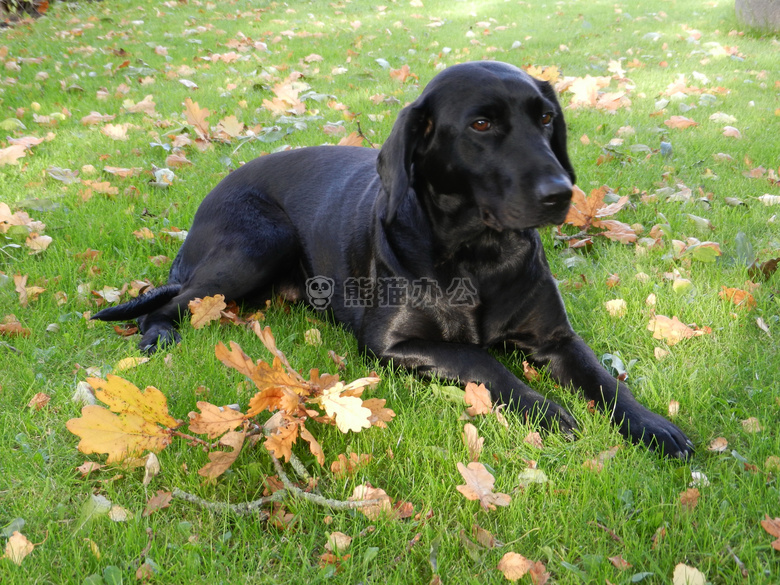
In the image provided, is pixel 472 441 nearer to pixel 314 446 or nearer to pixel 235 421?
pixel 314 446

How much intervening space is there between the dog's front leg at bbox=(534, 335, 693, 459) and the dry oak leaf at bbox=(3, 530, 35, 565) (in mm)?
1860

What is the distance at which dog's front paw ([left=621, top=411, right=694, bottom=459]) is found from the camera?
82.0 inches

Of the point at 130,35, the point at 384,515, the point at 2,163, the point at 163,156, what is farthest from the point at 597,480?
the point at 130,35

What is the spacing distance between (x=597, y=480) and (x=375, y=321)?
3.93 ft

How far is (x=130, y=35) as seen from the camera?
947cm

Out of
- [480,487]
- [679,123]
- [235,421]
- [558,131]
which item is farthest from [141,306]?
[679,123]

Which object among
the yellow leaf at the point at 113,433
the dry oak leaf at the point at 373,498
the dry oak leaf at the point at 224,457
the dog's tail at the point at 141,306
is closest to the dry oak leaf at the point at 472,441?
the dry oak leaf at the point at 373,498

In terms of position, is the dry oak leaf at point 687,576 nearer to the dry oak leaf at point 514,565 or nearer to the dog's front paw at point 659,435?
the dry oak leaf at point 514,565

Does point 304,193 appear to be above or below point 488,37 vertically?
above

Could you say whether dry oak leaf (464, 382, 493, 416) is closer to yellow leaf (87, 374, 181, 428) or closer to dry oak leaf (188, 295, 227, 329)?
yellow leaf (87, 374, 181, 428)

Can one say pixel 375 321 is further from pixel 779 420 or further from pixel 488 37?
pixel 488 37

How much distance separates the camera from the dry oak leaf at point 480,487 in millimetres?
1870

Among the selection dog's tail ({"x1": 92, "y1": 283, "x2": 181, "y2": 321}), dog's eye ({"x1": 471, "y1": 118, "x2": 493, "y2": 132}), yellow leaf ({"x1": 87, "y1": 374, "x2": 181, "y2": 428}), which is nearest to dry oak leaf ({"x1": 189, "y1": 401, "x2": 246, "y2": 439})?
yellow leaf ({"x1": 87, "y1": 374, "x2": 181, "y2": 428})

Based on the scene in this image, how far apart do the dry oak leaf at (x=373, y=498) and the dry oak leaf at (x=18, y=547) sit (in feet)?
2.92
